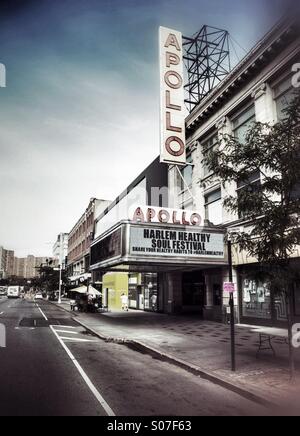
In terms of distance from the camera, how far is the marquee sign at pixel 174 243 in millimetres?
21795

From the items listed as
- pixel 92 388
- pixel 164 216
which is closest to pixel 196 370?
pixel 92 388

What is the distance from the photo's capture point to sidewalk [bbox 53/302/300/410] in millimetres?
9156

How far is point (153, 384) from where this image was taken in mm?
9625

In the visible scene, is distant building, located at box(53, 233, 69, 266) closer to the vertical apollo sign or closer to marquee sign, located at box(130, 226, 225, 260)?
the vertical apollo sign

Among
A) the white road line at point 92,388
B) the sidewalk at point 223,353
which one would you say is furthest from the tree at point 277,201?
the white road line at point 92,388

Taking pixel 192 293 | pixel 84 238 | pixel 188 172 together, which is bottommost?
pixel 192 293

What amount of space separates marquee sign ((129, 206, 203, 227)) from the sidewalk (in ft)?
20.5

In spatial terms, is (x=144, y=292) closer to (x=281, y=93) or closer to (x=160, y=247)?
(x=160, y=247)

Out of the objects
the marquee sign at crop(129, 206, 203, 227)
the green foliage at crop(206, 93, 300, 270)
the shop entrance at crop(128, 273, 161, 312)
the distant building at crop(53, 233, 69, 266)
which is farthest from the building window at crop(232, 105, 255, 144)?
the distant building at crop(53, 233, 69, 266)

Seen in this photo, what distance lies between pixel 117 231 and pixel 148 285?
15.8 m

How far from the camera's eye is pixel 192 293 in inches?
1314

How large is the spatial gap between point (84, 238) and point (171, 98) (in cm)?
4670

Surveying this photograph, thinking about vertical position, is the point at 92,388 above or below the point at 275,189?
below

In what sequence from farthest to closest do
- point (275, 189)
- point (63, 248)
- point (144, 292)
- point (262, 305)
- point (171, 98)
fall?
point (63, 248) → point (144, 292) → point (171, 98) → point (262, 305) → point (275, 189)
